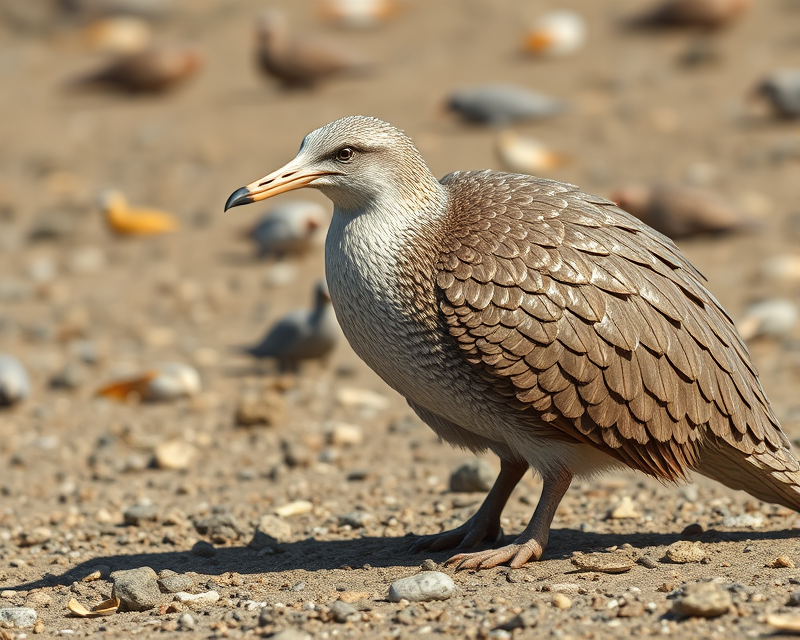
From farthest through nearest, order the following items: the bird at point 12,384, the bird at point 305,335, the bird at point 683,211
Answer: the bird at point 683,211, the bird at point 305,335, the bird at point 12,384

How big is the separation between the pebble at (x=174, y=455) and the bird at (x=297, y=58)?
8359 millimetres

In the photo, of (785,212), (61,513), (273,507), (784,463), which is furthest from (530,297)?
(785,212)

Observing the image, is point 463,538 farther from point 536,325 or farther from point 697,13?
point 697,13

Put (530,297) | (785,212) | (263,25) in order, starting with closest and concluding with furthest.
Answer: (530,297) < (785,212) < (263,25)

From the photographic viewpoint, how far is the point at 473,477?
274 inches

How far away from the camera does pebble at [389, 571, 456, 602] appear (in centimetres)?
498

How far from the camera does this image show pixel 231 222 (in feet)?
42.5

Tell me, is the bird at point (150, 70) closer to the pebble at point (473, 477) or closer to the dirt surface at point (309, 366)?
the dirt surface at point (309, 366)

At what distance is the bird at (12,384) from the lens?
29.4 feet

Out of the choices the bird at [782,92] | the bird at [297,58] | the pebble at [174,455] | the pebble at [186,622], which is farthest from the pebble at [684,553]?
the bird at [297,58]

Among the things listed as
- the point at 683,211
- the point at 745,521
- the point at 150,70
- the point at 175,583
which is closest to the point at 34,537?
the point at 175,583

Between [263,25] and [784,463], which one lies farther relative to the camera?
[263,25]

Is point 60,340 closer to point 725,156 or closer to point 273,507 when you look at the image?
point 273,507

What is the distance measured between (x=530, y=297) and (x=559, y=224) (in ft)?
1.58
